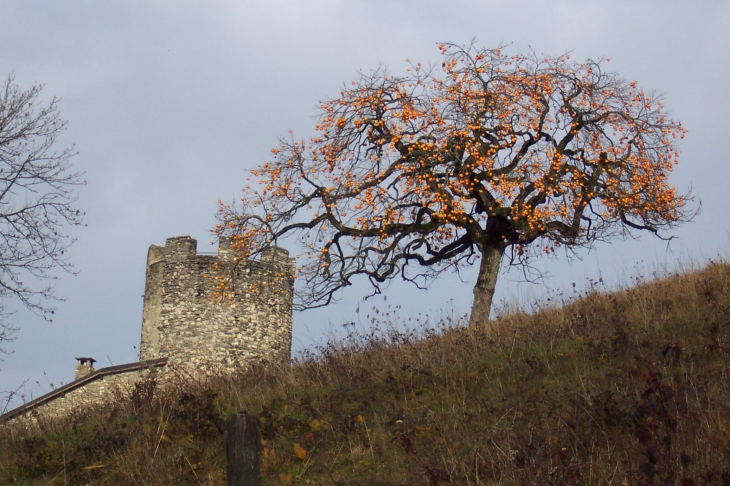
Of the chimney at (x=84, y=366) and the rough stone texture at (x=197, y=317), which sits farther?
the chimney at (x=84, y=366)

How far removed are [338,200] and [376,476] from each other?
8474mm

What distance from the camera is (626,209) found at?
623 inches

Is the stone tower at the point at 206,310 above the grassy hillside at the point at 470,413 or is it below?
above

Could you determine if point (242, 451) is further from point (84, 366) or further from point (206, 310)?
point (84, 366)

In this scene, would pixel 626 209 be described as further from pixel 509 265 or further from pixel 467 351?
pixel 467 351

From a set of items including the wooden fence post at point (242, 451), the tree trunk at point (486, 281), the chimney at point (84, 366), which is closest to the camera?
the wooden fence post at point (242, 451)

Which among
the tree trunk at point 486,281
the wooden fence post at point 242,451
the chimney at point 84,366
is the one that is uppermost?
the chimney at point 84,366

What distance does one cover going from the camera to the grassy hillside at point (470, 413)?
6520 mm

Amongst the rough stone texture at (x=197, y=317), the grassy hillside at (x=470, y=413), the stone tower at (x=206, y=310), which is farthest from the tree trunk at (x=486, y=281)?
the rough stone texture at (x=197, y=317)

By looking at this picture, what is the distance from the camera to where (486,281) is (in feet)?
51.9

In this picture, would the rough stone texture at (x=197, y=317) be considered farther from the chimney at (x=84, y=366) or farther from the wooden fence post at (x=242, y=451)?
the wooden fence post at (x=242, y=451)

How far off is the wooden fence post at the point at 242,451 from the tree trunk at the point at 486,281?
10.4 m

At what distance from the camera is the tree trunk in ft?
51.3

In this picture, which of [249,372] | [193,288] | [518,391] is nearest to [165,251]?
[193,288]
